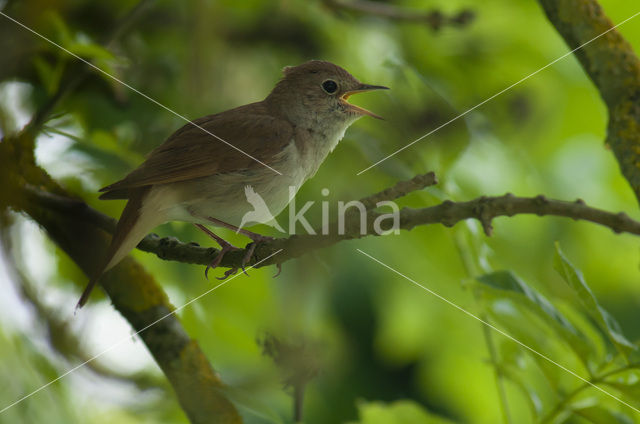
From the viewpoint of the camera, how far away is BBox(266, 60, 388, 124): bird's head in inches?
38.7

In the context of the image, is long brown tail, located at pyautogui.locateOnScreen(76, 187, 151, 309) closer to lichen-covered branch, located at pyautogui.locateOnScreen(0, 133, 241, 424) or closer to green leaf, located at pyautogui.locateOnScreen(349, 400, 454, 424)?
lichen-covered branch, located at pyautogui.locateOnScreen(0, 133, 241, 424)

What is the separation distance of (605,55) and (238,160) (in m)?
0.71

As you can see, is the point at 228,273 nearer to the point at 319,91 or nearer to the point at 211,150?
the point at 211,150

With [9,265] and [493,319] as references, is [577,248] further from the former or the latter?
[9,265]

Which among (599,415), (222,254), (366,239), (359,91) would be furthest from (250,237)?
(599,415)

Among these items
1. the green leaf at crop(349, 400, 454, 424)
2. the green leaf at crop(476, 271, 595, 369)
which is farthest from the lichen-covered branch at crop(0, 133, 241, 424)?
the green leaf at crop(476, 271, 595, 369)

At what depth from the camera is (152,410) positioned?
1076 millimetres

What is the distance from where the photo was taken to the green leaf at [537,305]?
93cm

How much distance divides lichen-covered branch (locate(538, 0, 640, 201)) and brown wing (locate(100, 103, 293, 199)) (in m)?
0.57

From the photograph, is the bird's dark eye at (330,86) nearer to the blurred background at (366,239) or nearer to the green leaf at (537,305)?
the blurred background at (366,239)

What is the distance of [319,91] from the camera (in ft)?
3.34

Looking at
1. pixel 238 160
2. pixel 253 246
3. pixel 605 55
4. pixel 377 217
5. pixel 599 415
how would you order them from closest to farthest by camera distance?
pixel 377 217 → pixel 253 246 → pixel 238 160 → pixel 599 415 → pixel 605 55

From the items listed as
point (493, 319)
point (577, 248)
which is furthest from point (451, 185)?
point (577, 248)

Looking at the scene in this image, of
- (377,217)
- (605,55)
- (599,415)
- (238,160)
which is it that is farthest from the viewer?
(605,55)
